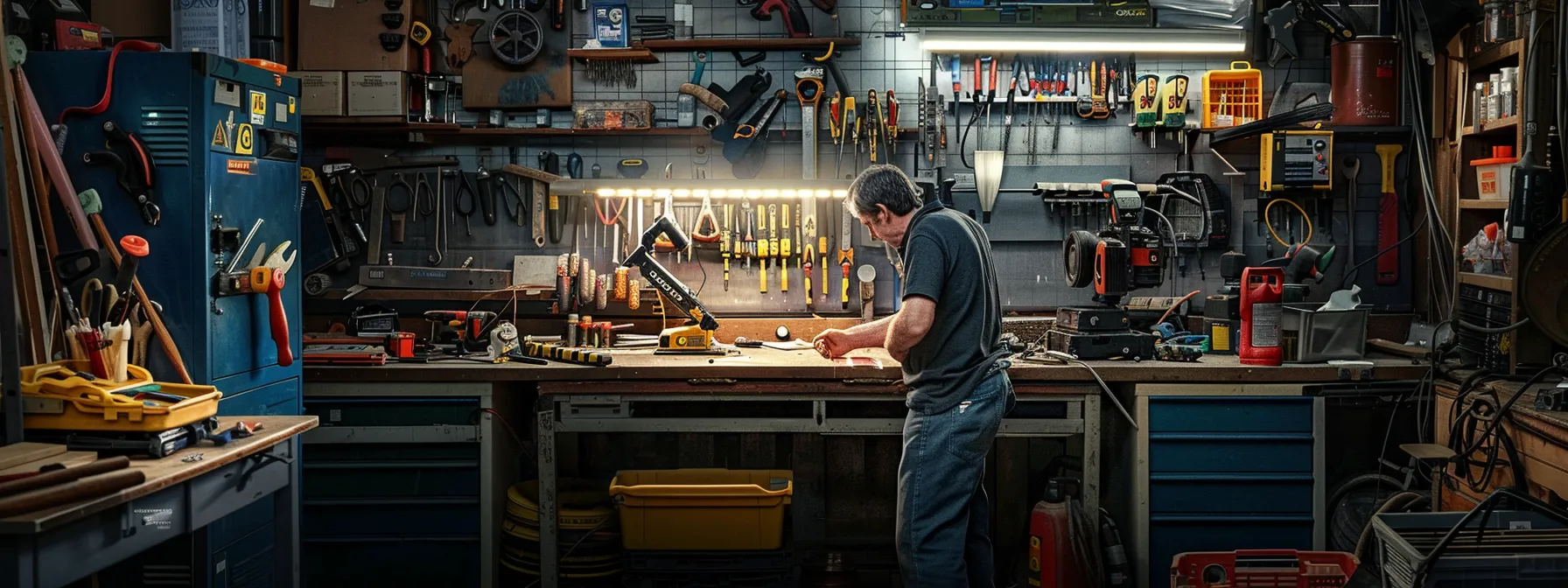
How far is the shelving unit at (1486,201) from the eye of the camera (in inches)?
139

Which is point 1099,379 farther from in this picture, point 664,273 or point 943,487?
point 664,273

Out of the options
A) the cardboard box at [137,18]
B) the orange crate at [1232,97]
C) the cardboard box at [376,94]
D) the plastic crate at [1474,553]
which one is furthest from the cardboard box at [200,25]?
the plastic crate at [1474,553]

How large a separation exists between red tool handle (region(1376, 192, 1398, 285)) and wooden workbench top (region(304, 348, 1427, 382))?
2.63 ft

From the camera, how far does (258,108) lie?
3.20m

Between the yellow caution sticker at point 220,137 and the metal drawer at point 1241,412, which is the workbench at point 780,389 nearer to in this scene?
the metal drawer at point 1241,412

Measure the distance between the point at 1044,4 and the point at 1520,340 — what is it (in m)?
1.94

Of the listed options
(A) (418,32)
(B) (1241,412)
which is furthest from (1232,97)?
(A) (418,32)

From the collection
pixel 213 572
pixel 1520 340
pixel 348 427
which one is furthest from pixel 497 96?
pixel 1520 340

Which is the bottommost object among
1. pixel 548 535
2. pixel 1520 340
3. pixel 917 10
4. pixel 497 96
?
pixel 548 535

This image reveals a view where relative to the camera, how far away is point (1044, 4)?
4254 mm

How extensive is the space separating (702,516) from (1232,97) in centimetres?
256

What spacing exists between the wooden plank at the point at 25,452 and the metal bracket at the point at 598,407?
5.29ft

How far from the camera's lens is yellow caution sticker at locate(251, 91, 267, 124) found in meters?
3.17

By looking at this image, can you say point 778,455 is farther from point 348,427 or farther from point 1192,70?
point 1192,70
